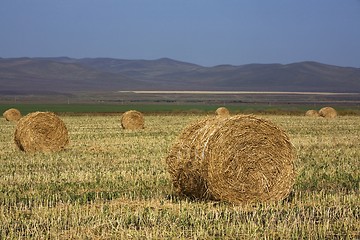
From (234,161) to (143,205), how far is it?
1.79 m

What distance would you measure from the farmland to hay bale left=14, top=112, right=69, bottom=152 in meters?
1.73

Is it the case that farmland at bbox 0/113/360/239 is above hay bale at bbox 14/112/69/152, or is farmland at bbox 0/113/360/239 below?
below

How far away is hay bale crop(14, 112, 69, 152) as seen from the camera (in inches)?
786

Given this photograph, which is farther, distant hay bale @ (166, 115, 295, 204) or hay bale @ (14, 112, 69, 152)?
hay bale @ (14, 112, 69, 152)

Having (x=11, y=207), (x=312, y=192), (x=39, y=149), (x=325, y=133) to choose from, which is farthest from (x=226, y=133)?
(x=325, y=133)

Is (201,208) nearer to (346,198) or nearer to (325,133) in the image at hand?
(346,198)

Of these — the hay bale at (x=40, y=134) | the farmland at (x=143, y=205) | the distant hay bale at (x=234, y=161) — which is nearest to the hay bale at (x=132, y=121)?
the hay bale at (x=40, y=134)

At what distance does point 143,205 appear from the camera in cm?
1058

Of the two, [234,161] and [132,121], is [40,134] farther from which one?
[132,121]

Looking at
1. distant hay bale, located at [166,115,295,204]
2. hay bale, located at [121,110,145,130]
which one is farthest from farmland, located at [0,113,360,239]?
hay bale, located at [121,110,145,130]

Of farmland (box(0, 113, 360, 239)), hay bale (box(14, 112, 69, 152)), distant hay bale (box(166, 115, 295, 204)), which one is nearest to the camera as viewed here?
farmland (box(0, 113, 360, 239))

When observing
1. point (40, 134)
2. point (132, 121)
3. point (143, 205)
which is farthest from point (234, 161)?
point (132, 121)

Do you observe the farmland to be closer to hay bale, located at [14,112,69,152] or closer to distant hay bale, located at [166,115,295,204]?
distant hay bale, located at [166,115,295,204]

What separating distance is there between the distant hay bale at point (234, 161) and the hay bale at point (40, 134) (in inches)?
363
